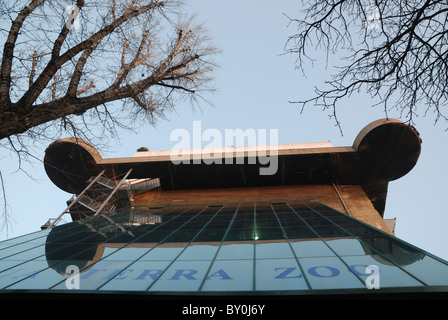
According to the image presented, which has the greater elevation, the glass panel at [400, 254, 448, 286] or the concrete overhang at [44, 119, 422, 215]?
the concrete overhang at [44, 119, 422, 215]

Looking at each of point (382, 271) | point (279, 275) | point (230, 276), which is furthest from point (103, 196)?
point (382, 271)

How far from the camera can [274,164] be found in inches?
746

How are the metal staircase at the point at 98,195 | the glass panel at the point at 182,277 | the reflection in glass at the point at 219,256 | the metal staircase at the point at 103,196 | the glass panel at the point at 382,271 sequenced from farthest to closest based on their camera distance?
the metal staircase at the point at 103,196
the metal staircase at the point at 98,195
the reflection in glass at the point at 219,256
the glass panel at the point at 182,277
the glass panel at the point at 382,271

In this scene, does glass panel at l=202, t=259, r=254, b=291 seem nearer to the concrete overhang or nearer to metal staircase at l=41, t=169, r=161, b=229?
the concrete overhang

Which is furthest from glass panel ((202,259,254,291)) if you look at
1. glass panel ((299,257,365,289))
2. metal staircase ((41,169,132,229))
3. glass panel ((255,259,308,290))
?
metal staircase ((41,169,132,229))

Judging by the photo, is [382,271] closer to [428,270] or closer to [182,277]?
[428,270]

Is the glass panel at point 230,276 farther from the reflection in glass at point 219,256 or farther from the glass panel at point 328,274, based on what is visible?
the glass panel at point 328,274

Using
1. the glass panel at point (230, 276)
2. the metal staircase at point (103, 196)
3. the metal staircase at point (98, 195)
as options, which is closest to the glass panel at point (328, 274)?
the glass panel at point (230, 276)

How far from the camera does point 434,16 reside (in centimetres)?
491

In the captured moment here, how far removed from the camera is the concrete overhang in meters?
17.9

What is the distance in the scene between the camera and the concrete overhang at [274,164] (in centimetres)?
1786

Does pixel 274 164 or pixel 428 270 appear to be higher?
pixel 274 164
